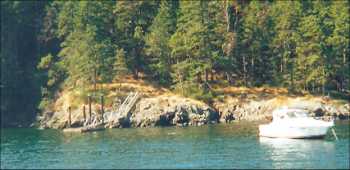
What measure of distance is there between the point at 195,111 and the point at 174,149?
2916 cm

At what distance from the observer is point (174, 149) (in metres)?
74.8

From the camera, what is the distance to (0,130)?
352 ft

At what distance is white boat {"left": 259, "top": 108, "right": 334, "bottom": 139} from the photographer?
8106cm

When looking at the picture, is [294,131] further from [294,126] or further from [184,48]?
[184,48]

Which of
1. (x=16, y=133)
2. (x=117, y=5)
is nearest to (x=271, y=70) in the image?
(x=117, y=5)

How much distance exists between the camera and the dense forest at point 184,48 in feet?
364

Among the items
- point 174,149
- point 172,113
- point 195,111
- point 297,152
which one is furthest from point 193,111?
point 297,152

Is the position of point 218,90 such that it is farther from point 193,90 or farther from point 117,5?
point 117,5

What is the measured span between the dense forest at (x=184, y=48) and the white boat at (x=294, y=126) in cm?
2644

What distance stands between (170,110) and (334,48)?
82.6ft

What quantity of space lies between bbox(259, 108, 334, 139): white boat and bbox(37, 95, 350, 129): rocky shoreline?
18.5 m

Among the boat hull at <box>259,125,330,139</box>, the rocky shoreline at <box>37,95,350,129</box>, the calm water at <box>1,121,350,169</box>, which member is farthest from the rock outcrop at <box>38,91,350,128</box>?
the boat hull at <box>259,125,330,139</box>

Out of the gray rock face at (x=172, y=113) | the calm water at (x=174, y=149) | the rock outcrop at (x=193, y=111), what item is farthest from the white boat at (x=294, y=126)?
the gray rock face at (x=172, y=113)

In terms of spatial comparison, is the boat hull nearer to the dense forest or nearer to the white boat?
the white boat
